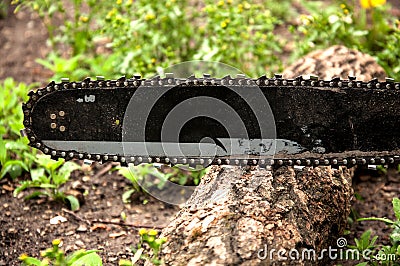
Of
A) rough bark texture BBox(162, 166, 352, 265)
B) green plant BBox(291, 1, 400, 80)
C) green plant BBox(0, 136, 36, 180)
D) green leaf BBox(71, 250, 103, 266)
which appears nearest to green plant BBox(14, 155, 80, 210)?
green plant BBox(0, 136, 36, 180)

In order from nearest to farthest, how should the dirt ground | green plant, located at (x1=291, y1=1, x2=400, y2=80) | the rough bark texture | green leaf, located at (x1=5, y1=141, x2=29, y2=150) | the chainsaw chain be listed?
the rough bark texture, the chainsaw chain, the dirt ground, green leaf, located at (x1=5, y1=141, x2=29, y2=150), green plant, located at (x1=291, y1=1, x2=400, y2=80)

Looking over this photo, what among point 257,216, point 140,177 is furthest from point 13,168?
point 257,216

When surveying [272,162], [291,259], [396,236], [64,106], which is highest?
[64,106]

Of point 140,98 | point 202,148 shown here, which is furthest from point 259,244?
point 140,98

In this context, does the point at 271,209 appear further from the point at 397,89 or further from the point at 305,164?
the point at 397,89

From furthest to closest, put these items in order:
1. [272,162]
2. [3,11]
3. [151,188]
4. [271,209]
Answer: [3,11] → [151,188] → [272,162] → [271,209]

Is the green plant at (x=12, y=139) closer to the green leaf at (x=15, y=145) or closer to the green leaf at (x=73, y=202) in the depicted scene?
the green leaf at (x=15, y=145)

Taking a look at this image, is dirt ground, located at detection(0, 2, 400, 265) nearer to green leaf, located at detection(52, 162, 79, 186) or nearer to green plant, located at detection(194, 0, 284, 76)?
green leaf, located at detection(52, 162, 79, 186)
